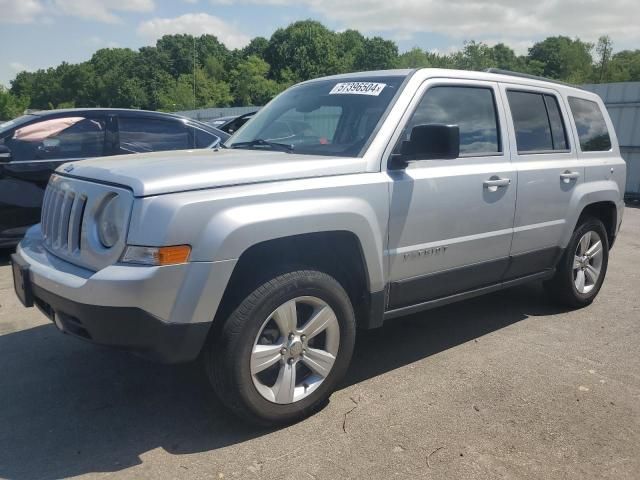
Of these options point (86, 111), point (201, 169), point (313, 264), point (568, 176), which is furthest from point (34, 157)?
point (568, 176)

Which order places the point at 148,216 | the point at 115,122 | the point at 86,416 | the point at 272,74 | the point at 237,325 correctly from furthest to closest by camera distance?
1. the point at 272,74
2. the point at 115,122
3. the point at 86,416
4. the point at 237,325
5. the point at 148,216

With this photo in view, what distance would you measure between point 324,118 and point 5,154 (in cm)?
403

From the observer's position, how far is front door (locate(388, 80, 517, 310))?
11.1 ft

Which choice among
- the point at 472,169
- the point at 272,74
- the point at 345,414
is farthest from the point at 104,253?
the point at 272,74

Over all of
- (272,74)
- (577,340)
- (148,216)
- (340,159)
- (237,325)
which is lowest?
(577,340)

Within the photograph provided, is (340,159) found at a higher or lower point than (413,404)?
higher

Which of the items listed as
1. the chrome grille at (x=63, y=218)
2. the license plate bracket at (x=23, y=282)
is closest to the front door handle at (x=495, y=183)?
the chrome grille at (x=63, y=218)

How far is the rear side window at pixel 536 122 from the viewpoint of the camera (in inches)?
167

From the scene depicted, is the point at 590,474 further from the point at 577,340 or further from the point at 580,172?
the point at 580,172

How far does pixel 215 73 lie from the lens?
298ft

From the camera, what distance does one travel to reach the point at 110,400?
10.9 ft

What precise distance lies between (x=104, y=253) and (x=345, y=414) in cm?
156

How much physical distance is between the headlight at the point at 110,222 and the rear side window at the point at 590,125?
12.7ft

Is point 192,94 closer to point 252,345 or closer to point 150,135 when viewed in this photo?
point 150,135
